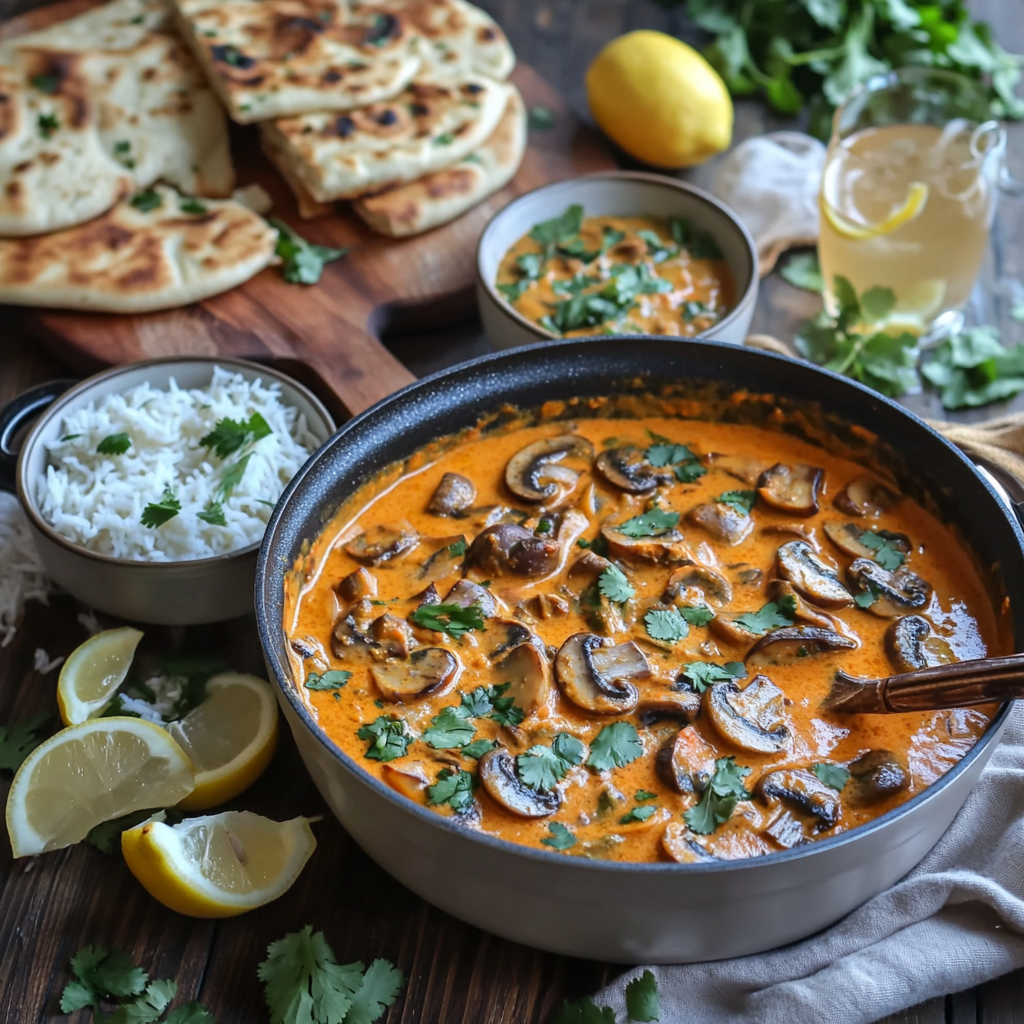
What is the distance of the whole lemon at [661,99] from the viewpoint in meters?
4.70

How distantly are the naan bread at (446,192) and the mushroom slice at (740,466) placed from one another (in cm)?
165

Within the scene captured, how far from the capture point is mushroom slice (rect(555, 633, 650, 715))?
2750 mm

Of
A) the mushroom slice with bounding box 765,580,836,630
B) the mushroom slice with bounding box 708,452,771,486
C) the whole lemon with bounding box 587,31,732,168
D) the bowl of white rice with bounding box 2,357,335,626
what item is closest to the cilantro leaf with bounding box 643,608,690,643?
the mushroom slice with bounding box 765,580,836,630

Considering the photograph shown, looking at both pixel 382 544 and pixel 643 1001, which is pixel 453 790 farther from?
pixel 382 544

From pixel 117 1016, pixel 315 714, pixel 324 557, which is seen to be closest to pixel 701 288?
pixel 324 557

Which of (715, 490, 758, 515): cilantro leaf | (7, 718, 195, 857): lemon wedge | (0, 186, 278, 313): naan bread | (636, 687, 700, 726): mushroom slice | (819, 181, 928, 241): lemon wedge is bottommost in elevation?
(7, 718, 195, 857): lemon wedge

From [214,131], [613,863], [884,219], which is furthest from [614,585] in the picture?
[214,131]

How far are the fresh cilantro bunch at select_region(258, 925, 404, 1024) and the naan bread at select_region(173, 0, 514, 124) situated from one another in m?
3.12

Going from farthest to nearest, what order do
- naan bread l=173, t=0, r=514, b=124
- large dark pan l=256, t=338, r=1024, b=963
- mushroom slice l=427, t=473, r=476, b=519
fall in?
naan bread l=173, t=0, r=514, b=124, mushroom slice l=427, t=473, r=476, b=519, large dark pan l=256, t=338, r=1024, b=963

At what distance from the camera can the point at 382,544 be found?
3205 mm

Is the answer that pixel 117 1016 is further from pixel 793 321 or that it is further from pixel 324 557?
pixel 793 321

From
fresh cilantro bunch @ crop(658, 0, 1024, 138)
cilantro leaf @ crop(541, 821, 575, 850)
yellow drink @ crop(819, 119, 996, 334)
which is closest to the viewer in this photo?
cilantro leaf @ crop(541, 821, 575, 850)

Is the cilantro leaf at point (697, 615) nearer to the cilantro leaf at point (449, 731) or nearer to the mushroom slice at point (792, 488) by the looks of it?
the mushroom slice at point (792, 488)

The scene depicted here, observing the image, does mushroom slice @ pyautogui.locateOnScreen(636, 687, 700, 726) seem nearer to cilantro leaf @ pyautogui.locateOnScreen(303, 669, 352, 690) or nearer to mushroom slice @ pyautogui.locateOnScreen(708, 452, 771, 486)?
cilantro leaf @ pyautogui.locateOnScreen(303, 669, 352, 690)
